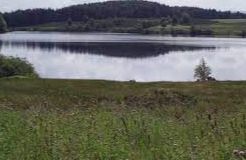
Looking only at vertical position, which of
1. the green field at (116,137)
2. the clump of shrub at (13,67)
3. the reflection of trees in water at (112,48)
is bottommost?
the reflection of trees in water at (112,48)

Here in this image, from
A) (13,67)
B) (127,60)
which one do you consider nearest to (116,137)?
(13,67)

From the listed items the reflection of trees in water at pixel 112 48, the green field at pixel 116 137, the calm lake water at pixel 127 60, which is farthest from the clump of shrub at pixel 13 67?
the green field at pixel 116 137

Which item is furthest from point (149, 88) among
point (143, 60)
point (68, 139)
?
point (143, 60)

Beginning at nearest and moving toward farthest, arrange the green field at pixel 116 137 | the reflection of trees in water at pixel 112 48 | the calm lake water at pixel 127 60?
the green field at pixel 116 137
the calm lake water at pixel 127 60
the reflection of trees in water at pixel 112 48

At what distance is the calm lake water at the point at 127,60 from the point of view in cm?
9794

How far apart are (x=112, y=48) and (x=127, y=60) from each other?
2681 centimetres

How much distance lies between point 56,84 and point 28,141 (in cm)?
3077

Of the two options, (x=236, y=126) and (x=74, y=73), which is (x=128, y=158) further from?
(x=74, y=73)

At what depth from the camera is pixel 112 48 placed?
494 ft

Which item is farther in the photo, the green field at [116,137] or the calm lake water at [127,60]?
the calm lake water at [127,60]

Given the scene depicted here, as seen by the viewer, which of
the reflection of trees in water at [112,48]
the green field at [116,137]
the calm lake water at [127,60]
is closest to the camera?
the green field at [116,137]

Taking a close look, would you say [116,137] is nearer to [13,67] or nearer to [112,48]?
[13,67]

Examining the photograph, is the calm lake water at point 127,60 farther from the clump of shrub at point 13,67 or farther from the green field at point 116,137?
the green field at point 116,137

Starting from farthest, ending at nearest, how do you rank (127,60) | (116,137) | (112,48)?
(112,48)
(127,60)
(116,137)
